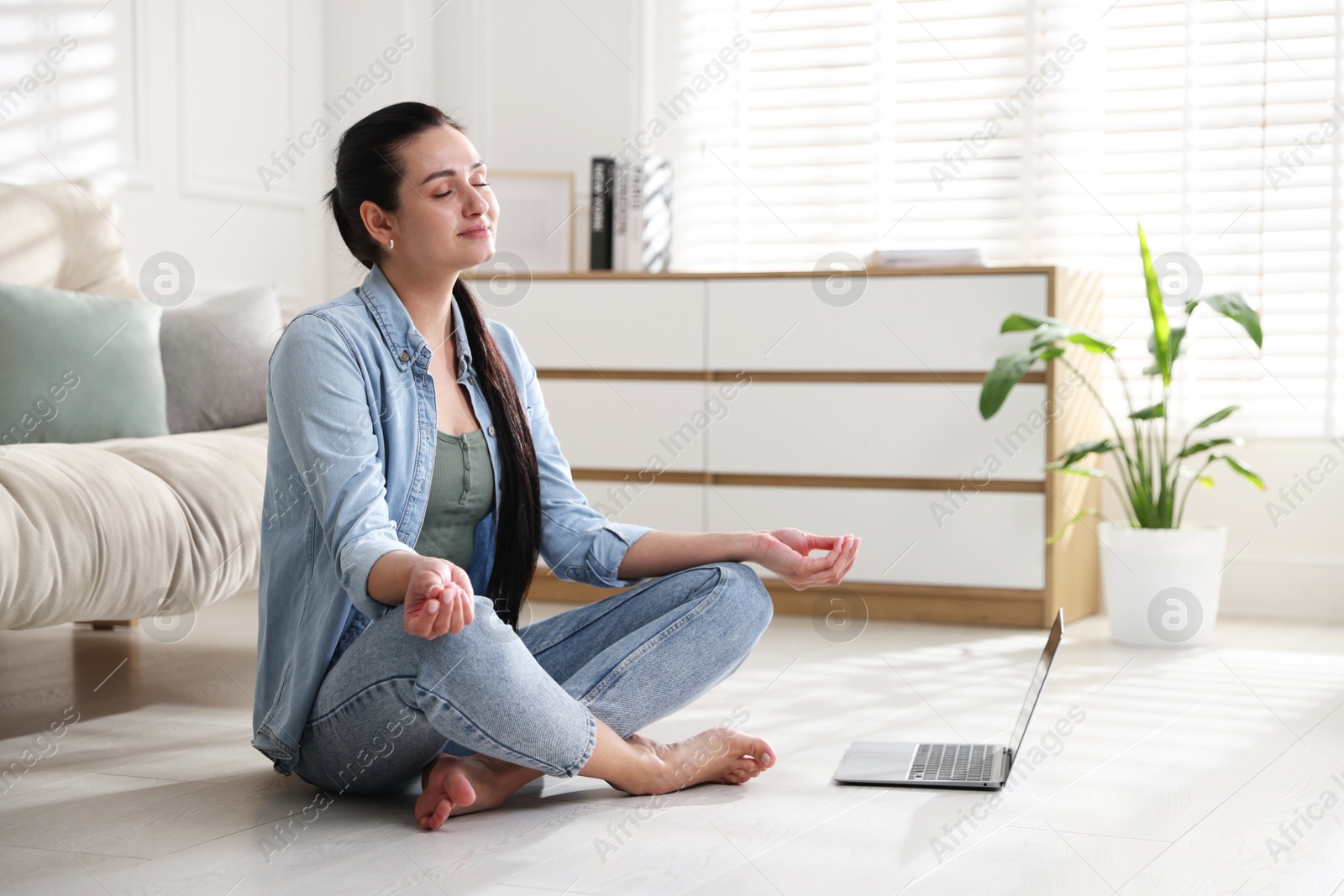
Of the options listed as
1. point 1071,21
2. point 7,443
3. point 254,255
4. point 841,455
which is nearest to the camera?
point 7,443

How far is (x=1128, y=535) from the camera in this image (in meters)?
2.87

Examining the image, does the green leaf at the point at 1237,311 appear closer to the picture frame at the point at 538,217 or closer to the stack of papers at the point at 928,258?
the stack of papers at the point at 928,258

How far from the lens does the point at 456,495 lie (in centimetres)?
166

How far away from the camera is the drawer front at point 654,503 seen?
327 centimetres

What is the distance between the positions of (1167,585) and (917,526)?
556mm

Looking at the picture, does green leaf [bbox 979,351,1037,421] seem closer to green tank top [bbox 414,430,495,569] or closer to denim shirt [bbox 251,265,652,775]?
denim shirt [bbox 251,265,652,775]

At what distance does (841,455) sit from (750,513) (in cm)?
26

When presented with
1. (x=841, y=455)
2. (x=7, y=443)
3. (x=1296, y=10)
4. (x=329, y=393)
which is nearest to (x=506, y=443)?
(x=329, y=393)

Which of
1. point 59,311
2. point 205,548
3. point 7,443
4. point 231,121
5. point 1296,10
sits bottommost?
point 205,548

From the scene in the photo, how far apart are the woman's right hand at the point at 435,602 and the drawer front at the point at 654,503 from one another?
1947 millimetres

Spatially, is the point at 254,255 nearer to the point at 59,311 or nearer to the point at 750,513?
the point at 59,311

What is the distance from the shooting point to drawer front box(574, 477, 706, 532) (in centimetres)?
327

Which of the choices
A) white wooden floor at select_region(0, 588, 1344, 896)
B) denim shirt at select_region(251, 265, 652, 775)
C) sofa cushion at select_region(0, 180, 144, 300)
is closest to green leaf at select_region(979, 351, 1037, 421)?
white wooden floor at select_region(0, 588, 1344, 896)

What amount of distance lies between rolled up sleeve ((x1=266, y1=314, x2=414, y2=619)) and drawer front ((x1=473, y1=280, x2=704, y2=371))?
5.70 feet
